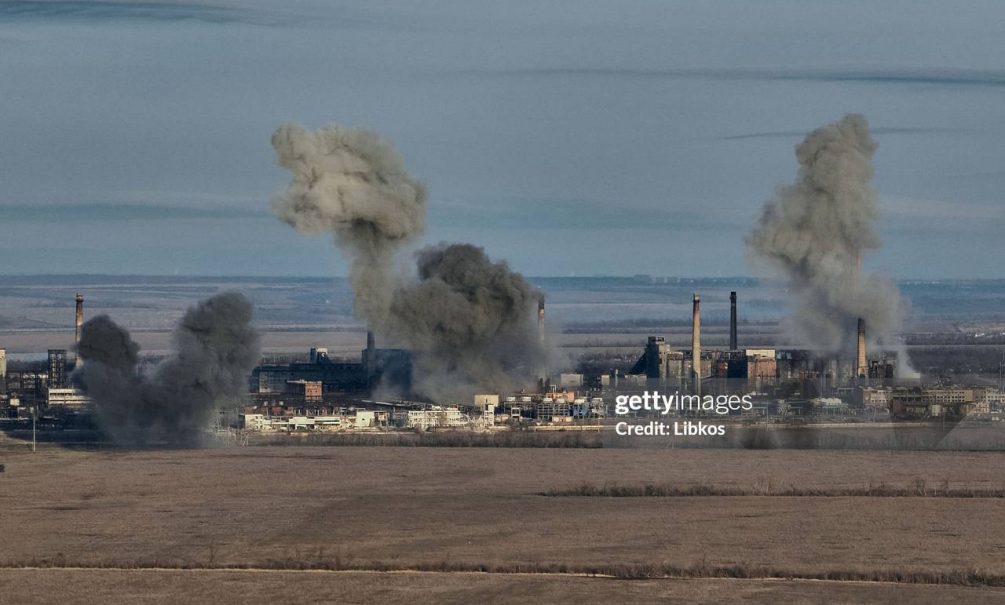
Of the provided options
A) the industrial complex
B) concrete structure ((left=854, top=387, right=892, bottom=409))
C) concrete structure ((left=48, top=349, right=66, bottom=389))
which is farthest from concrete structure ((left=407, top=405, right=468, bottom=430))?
concrete structure ((left=48, top=349, right=66, bottom=389))

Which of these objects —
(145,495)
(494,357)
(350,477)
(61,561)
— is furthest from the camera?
(494,357)

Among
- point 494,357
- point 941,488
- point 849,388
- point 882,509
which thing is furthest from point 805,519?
point 494,357

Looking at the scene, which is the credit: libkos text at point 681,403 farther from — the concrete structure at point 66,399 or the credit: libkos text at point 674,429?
the concrete structure at point 66,399

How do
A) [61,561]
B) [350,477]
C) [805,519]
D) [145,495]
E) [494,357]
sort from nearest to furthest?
[61,561]
[805,519]
[145,495]
[350,477]
[494,357]

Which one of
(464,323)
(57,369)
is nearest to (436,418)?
(464,323)

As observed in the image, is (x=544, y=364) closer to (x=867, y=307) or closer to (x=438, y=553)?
(x=867, y=307)

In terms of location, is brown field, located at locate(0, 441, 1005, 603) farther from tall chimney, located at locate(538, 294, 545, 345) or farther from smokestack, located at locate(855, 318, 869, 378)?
tall chimney, located at locate(538, 294, 545, 345)

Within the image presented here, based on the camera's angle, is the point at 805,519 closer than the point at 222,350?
Yes
